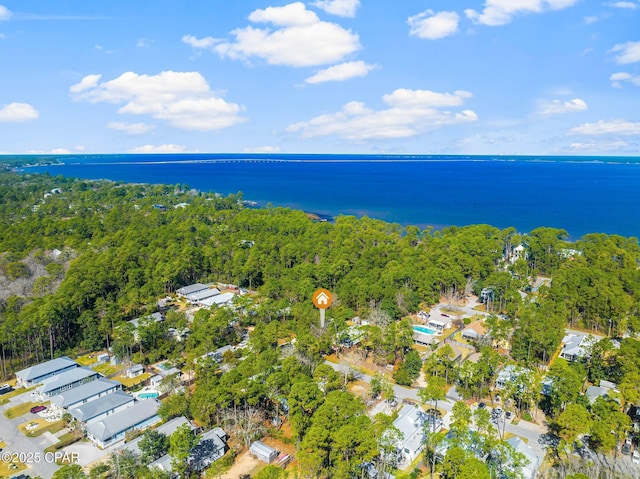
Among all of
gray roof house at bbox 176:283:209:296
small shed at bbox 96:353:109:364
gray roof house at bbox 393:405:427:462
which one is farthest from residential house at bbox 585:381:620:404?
gray roof house at bbox 176:283:209:296

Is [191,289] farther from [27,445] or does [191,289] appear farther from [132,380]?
[27,445]

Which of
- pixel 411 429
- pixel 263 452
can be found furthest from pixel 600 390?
pixel 263 452

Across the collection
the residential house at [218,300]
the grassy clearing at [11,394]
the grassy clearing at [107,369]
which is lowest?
the grassy clearing at [11,394]

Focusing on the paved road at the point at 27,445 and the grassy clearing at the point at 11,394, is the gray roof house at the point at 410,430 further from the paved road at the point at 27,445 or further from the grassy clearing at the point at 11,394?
the grassy clearing at the point at 11,394

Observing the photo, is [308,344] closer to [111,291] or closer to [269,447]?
[269,447]

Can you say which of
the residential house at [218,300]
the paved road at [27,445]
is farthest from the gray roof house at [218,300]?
the paved road at [27,445]

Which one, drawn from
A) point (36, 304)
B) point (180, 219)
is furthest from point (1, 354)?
point (180, 219)

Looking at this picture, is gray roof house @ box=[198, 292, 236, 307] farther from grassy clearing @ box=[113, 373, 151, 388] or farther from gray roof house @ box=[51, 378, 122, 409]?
gray roof house @ box=[51, 378, 122, 409]
